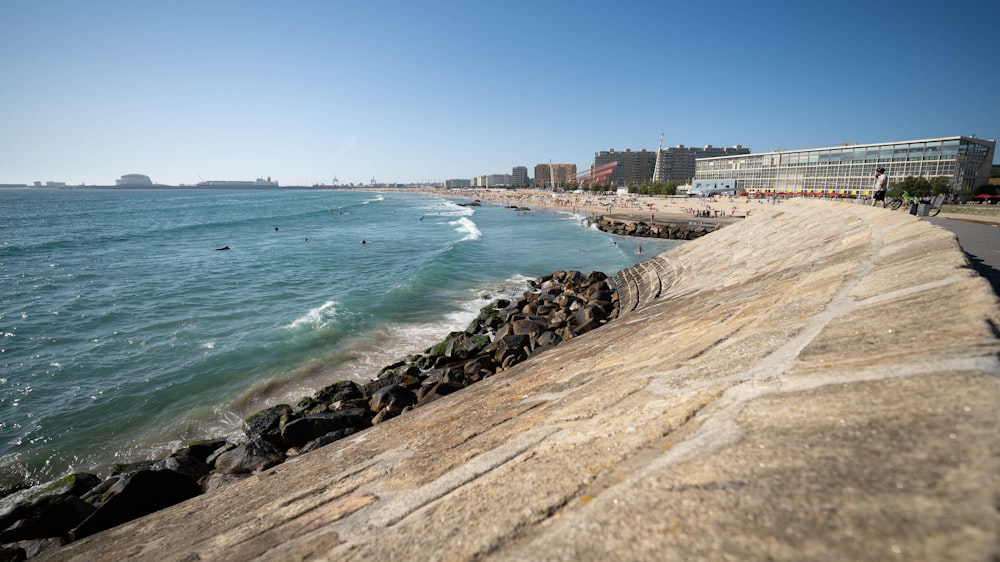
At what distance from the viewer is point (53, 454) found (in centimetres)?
965

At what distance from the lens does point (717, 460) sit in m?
2.38

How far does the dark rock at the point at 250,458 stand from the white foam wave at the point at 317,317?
9.36m

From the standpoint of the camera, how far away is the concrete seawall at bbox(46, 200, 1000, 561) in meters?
1.81

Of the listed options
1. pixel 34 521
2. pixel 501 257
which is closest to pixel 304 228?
pixel 501 257

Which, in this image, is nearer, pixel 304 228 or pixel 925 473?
pixel 925 473

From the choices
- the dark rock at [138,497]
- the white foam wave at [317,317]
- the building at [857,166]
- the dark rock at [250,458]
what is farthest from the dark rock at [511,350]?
the building at [857,166]

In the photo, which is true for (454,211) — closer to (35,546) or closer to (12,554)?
(35,546)

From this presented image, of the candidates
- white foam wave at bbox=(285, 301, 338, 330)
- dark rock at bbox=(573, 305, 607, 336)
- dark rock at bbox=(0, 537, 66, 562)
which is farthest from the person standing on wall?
white foam wave at bbox=(285, 301, 338, 330)

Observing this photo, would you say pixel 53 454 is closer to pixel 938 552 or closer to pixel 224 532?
pixel 224 532

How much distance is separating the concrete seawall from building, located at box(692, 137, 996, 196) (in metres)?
63.2

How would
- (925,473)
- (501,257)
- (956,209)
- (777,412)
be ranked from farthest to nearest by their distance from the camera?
(501,257)
(956,209)
(777,412)
(925,473)

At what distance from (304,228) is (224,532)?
209ft

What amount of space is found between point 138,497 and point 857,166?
113 meters

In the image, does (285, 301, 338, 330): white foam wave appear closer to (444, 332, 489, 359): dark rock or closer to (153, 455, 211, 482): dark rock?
(444, 332, 489, 359): dark rock
